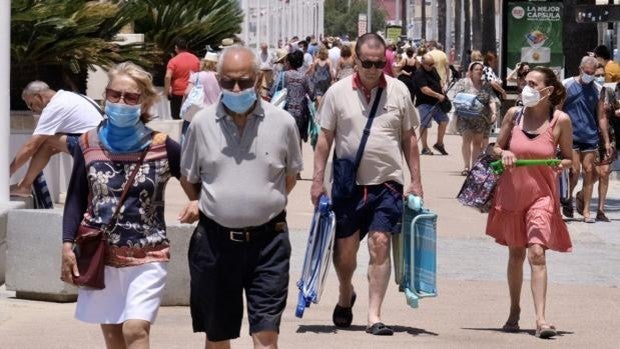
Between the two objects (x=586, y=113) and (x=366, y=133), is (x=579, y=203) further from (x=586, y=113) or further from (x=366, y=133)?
(x=366, y=133)

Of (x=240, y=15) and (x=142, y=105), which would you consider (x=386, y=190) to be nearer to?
(x=142, y=105)

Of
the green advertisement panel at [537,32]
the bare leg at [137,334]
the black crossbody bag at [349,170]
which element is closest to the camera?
the bare leg at [137,334]

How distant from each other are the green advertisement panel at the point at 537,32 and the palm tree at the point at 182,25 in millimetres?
5066

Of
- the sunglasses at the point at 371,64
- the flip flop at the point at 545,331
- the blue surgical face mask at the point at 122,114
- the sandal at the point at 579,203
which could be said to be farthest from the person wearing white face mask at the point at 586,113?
the blue surgical face mask at the point at 122,114

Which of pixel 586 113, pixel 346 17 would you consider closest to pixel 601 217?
pixel 586 113

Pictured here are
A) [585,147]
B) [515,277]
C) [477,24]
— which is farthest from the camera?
[477,24]

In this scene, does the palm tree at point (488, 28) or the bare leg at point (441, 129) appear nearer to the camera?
the bare leg at point (441, 129)

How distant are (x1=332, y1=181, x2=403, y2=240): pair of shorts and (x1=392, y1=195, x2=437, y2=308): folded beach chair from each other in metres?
0.10

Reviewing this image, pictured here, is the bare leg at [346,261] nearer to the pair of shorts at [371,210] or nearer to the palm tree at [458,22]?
the pair of shorts at [371,210]

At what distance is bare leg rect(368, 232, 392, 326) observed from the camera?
9.12 meters

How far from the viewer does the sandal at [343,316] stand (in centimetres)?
941

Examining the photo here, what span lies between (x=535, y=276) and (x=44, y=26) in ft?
31.2

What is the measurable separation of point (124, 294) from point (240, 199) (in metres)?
0.63

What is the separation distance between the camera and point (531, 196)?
9422 millimetres
